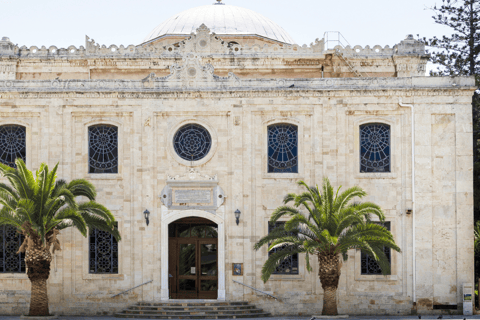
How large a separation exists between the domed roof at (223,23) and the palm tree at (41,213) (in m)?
12.5

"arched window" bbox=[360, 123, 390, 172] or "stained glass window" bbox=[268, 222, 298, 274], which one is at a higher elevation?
"arched window" bbox=[360, 123, 390, 172]

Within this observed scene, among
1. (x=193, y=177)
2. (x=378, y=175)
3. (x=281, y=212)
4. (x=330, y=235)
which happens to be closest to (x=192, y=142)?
(x=193, y=177)

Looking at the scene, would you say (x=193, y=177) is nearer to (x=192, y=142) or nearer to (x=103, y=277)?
(x=192, y=142)

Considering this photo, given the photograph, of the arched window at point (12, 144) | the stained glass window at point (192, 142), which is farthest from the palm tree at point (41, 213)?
the stained glass window at point (192, 142)

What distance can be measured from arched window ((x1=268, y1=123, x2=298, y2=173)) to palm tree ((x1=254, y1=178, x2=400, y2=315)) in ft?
6.69

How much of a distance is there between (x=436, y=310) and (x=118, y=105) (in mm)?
13483

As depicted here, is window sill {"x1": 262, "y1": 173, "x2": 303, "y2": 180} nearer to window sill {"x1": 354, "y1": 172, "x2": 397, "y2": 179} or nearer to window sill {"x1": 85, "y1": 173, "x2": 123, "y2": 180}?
window sill {"x1": 354, "y1": 172, "x2": 397, "y2": 179}

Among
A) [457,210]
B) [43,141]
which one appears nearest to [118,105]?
[43,141]

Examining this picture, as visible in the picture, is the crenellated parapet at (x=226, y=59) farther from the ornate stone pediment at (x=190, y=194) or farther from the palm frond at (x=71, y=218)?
the palm frond at (x=71, y=218)

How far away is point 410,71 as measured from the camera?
27188mm

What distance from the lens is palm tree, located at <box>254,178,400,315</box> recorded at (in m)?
20.5

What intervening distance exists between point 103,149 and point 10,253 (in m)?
5.07

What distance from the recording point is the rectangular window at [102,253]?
920 inches


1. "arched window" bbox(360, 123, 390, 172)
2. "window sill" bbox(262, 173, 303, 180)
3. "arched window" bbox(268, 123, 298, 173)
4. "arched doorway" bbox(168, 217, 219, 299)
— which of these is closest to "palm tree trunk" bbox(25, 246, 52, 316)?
"arched doorway" bbox(168, 217, 219, 299)
